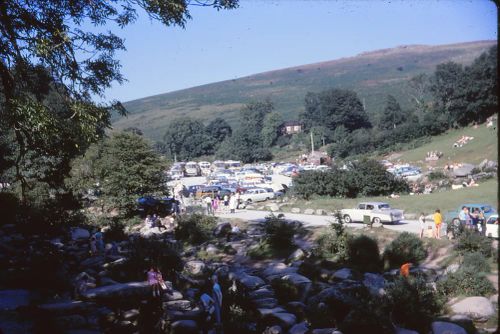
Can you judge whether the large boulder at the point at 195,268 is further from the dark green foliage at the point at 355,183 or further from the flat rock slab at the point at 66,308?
the dark green foliage at the point at 355,183

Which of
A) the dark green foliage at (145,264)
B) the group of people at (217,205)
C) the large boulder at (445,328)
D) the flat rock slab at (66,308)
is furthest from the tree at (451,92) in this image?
the flat rock slab at (66,308)

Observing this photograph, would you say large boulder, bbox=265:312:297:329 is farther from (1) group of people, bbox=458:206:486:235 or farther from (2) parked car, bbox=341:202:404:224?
(2) parked car, bbox=341:202:404:224

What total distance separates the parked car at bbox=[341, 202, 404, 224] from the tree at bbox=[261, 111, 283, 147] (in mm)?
89180

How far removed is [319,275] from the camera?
1622 cm

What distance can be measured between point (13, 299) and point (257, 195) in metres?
30.4

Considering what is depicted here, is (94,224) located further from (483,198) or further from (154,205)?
(483,198)

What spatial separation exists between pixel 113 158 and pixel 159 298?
21.8 metres

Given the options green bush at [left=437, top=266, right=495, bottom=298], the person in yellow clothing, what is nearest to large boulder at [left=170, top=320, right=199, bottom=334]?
green bush at [left=437, top=266, right=495, bottom=298]

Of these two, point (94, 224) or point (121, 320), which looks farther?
point (94, 224)

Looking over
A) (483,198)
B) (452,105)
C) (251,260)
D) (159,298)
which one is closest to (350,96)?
(452,105)

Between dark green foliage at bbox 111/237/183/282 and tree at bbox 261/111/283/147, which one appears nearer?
dark green foliage at bbox 111/237/183/282

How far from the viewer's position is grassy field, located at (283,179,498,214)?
27406 mm

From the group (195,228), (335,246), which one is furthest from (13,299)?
(195,228)

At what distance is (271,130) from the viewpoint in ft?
384
